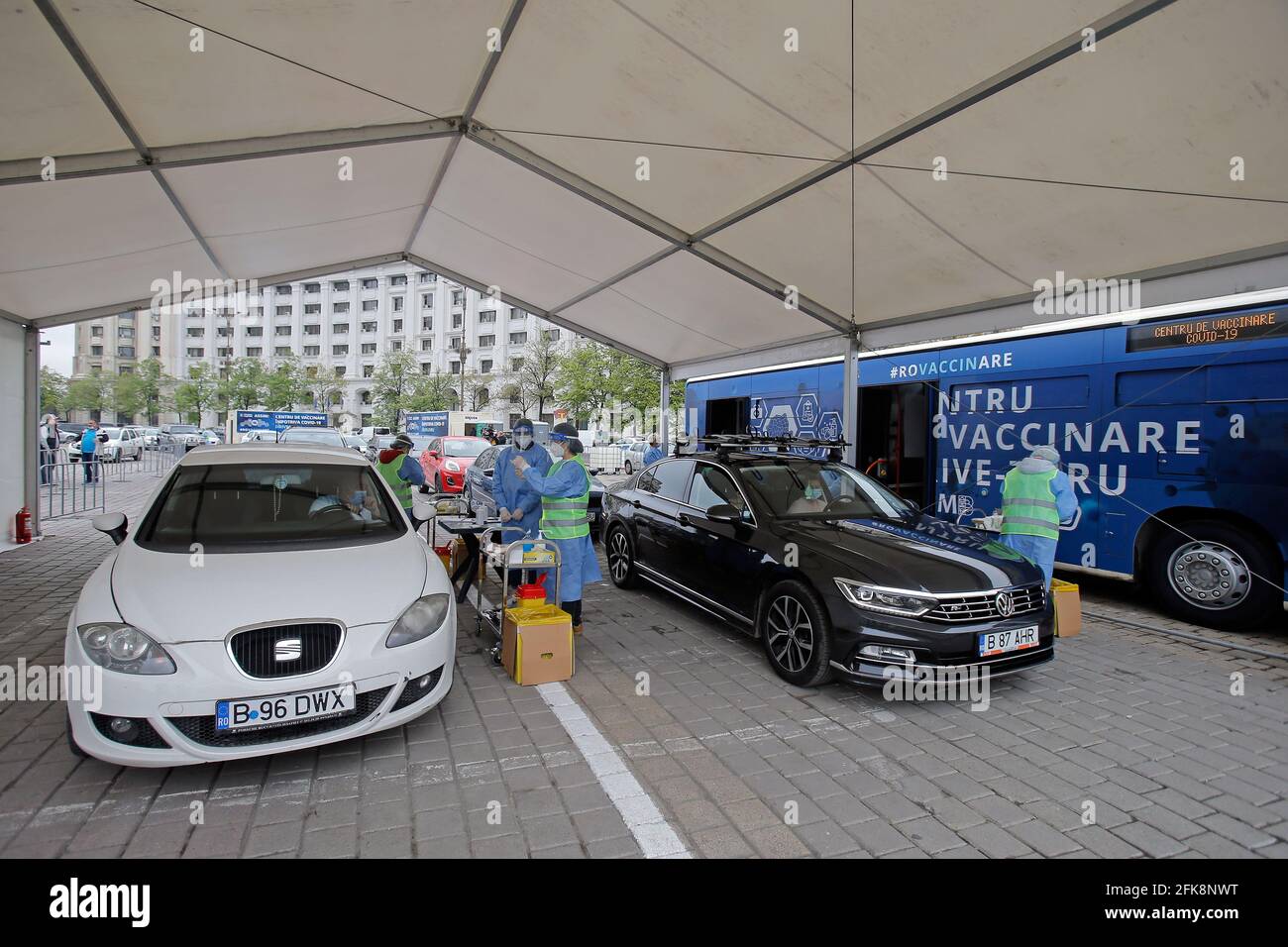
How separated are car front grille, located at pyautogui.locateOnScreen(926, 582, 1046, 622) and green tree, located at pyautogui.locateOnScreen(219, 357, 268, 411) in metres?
66.6

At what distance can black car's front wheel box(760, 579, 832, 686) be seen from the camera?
443 centimetres

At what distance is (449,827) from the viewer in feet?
9.45

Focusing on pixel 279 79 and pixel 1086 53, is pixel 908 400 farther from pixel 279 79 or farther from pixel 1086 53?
pixel 279 79

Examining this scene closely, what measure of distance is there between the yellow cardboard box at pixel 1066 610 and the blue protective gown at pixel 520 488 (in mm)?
4515

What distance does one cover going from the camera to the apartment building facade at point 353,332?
72.4 meters

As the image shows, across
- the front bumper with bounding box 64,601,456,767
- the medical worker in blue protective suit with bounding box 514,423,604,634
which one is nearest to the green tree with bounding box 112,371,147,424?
the medical worker in blue protective suit with bounding box 514,423,604,634

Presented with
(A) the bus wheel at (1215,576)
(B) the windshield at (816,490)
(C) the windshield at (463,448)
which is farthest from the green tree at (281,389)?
(A) the bus wheel at (1215,576)

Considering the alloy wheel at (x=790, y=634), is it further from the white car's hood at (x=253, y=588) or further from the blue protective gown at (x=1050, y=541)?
the white car's hood at (x=253, y=588)

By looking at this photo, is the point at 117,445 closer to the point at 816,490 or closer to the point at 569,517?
the point at 569,517

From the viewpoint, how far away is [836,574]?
442 cm

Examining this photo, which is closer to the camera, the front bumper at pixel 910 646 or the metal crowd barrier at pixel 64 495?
the front bumper at pixel 910 646

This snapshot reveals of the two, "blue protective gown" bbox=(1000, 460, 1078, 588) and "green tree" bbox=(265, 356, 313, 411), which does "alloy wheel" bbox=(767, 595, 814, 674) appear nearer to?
"blue protective gown" bbox=(1000, 460, 1078, 588)

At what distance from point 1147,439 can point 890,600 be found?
4.29 meters
